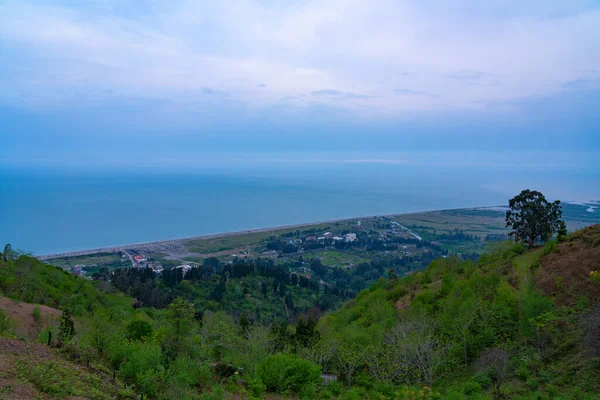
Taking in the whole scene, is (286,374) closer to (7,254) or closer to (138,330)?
(138,330)

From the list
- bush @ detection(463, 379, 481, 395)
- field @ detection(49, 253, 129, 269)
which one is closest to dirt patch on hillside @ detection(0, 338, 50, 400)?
bush @ detection(463, 379, 481, 395)

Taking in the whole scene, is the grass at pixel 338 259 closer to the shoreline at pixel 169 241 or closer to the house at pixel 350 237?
the house at pixel 350 237

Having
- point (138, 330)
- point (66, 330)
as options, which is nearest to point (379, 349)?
point (138, 330)

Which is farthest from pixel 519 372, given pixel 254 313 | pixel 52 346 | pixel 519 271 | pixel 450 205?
pixel 450 205

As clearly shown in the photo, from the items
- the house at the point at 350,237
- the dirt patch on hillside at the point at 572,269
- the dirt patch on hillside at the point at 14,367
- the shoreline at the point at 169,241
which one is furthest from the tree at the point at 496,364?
the house at the point at 350,237

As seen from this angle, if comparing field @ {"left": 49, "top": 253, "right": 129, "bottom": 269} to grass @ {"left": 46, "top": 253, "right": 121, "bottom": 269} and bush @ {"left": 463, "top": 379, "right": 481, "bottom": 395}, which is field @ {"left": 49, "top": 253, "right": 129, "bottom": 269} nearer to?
grass @ {"left": 46, "top": 253, "right": 121, "bottom": 269}

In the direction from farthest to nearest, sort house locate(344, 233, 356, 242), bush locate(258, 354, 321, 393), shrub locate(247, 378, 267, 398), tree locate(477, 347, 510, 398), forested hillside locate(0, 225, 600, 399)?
house locate(344, 233, 356, 242) < bush locate(258, 354, 321, 393) < tree locate(477, 347, 510, 398) < shrub locate(247, 378, 267, 398) < forested hillside locate(0, 225, 600, 399)

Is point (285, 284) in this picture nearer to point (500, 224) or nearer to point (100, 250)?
point (100, 250)
